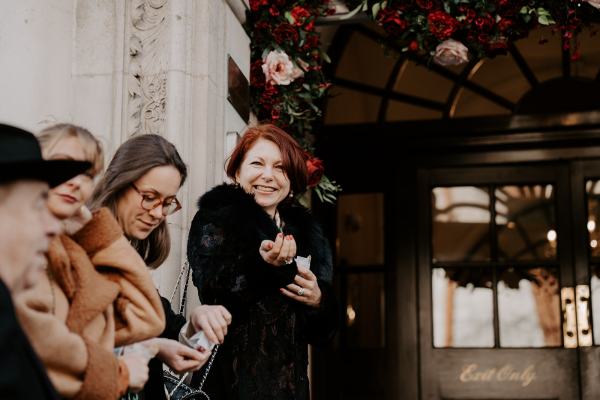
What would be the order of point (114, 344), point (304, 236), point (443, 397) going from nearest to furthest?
point (114, 344)
point (304, 236)
point (443, 397)

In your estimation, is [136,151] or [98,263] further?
[136,151]

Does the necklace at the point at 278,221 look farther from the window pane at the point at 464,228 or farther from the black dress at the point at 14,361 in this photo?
the window pane at the point at 464,228

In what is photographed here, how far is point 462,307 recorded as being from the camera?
6539 millimetres

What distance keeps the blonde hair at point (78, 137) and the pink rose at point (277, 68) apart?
280 cm

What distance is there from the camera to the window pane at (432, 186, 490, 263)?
6.60 metres

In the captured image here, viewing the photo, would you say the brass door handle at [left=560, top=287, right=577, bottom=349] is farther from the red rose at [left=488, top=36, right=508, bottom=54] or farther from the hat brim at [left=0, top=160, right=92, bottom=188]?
the hat brim at [left=0, top=160, right=92, bottom=188]

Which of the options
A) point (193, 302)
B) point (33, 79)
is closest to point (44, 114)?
point (33, 79)

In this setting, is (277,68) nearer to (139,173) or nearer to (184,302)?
(184,302)

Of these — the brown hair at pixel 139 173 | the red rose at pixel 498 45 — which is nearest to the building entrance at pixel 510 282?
the red rose at pixel 498 45

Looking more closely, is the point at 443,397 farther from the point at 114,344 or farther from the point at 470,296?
the point at 114,344

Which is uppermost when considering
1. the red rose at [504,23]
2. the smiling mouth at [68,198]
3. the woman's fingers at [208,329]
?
the red rose at [504,23]

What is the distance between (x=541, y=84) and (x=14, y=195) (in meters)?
5.28

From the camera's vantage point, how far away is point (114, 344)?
2375 mm

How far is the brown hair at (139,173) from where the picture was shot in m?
2.89
